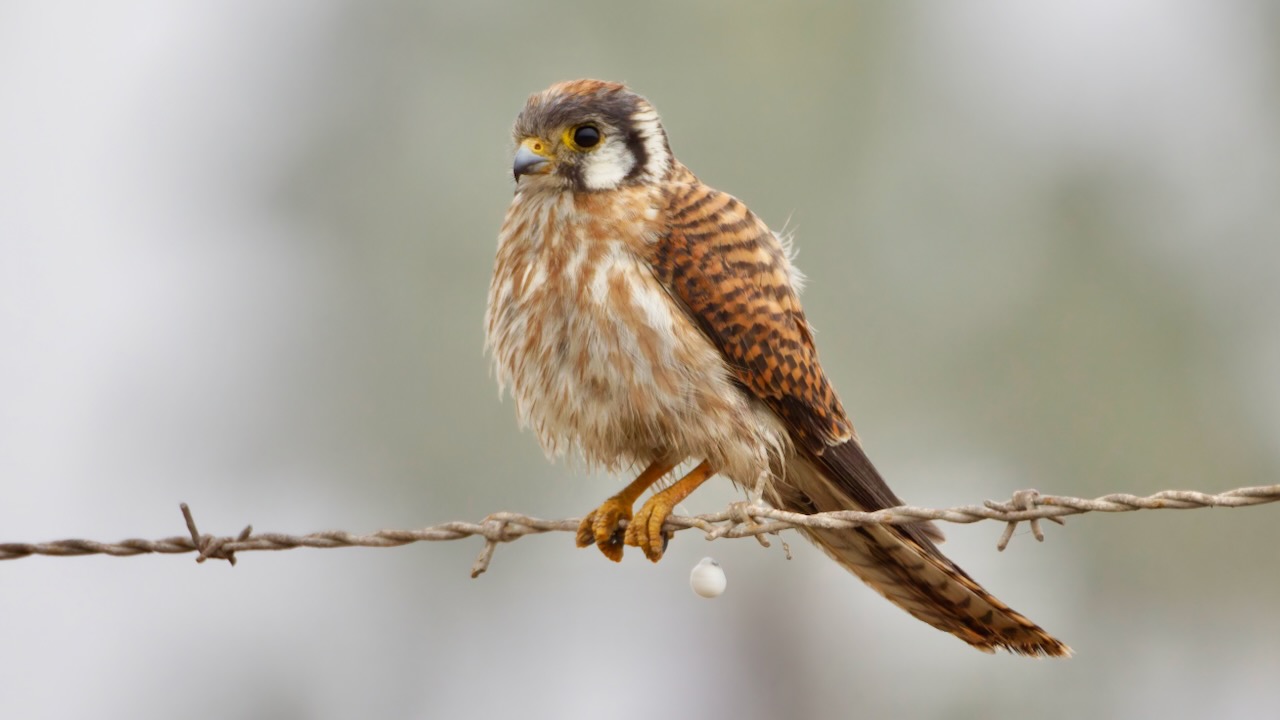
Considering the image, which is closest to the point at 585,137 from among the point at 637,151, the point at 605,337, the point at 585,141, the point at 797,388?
the point at 585,141

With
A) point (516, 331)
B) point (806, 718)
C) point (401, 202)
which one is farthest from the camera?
point (401, 202)

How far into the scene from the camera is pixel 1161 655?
1265 centimetres

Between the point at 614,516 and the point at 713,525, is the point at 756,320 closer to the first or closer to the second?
the point at 614,516

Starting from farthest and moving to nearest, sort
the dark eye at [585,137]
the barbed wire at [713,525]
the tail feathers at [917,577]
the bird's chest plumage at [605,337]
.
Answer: the dark eye at [585,137], the bird's chest plumage at [605,337], the tail feathers at [917,577], the barbed wire at [713,525]

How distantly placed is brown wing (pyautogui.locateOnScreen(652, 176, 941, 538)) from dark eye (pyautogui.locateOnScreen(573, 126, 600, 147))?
21cm

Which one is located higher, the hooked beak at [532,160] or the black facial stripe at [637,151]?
the black facial stripe at [637,151]

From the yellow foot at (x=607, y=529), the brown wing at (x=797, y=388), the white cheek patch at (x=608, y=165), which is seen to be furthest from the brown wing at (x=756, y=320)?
the yellow foot at (x=607, y=529)

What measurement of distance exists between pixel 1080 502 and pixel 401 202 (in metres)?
12.2

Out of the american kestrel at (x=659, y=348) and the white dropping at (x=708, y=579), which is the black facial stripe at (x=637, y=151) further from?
the white dropping at (x=708, y=579)

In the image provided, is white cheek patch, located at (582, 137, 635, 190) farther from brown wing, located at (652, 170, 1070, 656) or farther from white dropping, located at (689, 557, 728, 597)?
white dropping, located at (689, 557, 728, 597)

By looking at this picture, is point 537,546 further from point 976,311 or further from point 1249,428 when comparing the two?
point 1249,428

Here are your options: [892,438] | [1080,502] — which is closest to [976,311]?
[892,438]

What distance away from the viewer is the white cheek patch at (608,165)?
10.8 ft

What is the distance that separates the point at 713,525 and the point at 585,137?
1.03 meters
